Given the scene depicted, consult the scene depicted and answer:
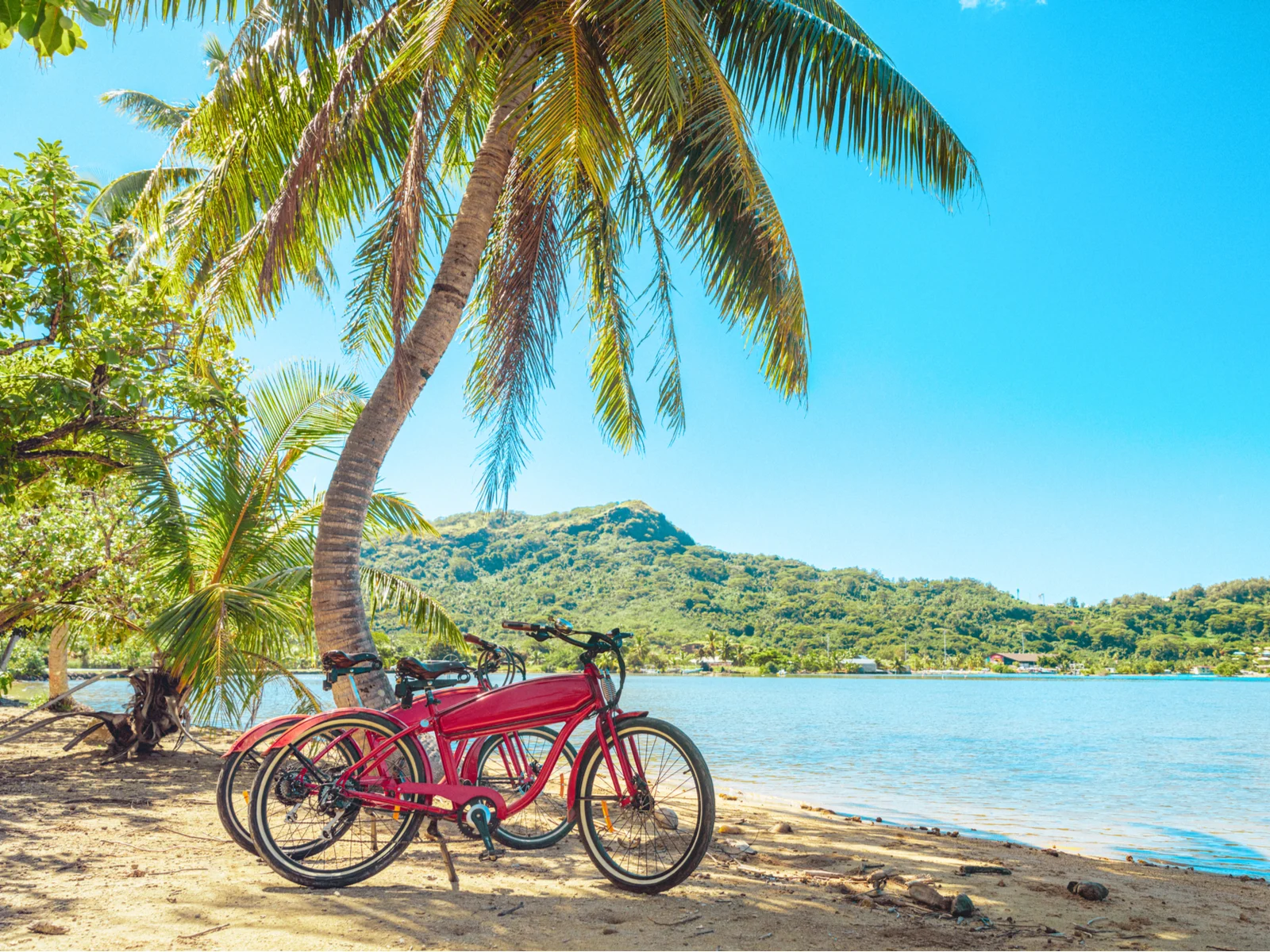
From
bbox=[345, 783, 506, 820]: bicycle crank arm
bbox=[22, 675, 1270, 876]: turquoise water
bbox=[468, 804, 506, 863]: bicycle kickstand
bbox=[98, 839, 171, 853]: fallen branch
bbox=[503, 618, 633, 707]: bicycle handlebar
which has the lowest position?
bbox=[22, 675, 1270, 876]: turquoise water

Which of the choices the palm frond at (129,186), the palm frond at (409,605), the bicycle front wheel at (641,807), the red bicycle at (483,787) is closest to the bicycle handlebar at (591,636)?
the red bicycle at (483,787)

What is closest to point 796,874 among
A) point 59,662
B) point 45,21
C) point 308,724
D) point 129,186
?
point 308,724

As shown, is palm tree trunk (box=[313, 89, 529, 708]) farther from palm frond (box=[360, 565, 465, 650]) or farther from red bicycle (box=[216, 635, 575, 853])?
palm frond (box=[360, 565, 465, 650])

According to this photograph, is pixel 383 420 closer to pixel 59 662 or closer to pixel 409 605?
pixel 409 605

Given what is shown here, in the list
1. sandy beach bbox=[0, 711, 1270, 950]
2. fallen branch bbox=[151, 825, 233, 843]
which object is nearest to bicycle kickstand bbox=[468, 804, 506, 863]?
sandy beach bbox=[0, 711, 1270, 950]

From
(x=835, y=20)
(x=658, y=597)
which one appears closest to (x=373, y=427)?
(x=835, y=20)

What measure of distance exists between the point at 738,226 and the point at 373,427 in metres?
3.46

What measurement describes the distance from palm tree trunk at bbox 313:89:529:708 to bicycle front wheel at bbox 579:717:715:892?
7.50 ft

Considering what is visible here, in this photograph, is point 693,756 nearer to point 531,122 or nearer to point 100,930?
point 100,930

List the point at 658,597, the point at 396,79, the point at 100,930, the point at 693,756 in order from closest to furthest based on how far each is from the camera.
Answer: the point at 100,930 → the point at 693,756 → the point at 396,79 → the point at 658,597

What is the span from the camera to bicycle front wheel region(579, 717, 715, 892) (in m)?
3.70

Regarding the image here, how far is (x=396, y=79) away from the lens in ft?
17.1

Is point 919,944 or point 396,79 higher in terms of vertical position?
point 396,79

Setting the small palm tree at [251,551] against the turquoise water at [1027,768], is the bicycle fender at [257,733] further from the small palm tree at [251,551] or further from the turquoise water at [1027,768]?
the turquoise water at [1027,768]
